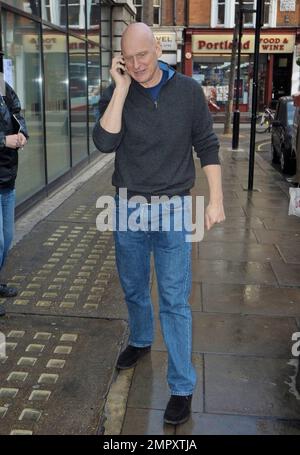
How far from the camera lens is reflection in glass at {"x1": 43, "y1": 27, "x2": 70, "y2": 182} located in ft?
29.2

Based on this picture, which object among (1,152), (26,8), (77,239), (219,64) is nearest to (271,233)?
(77,239)

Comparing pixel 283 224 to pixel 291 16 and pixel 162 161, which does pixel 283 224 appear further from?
pixel 291 16

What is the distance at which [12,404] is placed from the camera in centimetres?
320

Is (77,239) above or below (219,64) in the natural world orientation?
below

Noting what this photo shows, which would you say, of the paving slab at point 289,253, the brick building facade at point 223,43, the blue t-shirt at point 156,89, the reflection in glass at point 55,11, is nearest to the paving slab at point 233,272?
the paving slab at point 289,253

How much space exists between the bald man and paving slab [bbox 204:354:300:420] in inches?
11.4

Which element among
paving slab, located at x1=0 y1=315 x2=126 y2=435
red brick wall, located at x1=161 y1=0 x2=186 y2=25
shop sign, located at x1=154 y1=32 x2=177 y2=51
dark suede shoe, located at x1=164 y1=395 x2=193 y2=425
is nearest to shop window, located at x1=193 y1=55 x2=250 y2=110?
shop sign, located at x1=154 y1=32 x2=177 y2=51

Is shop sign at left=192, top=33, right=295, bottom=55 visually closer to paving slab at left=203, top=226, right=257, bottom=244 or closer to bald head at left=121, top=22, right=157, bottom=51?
paving slab at left=203, top=226, right=257, bottom=244

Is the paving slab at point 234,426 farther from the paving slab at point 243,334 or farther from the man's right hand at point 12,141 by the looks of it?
the man's right hand at point 12,141

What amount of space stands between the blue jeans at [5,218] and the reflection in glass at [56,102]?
4796 millimetres

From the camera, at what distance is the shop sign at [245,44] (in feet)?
103
